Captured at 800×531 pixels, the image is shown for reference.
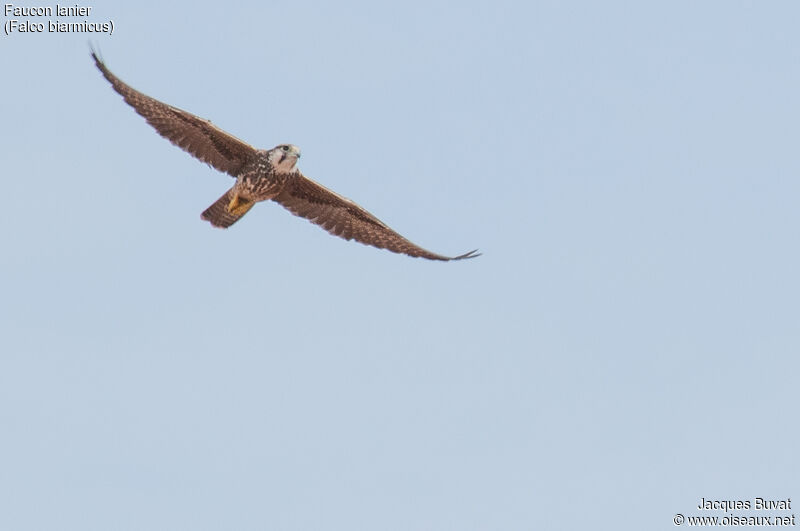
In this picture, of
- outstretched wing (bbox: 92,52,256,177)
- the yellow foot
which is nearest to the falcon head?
outstretched wing (bbox: 92,52,256,177)

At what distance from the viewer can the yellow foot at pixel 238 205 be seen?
23.8 metres

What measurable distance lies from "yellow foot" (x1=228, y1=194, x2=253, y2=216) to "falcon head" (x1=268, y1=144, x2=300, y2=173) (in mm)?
813

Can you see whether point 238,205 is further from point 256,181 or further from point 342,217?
point 342,217

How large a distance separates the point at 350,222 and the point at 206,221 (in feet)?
8.13

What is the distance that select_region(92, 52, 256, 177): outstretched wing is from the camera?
2300cm

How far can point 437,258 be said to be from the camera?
24.4m

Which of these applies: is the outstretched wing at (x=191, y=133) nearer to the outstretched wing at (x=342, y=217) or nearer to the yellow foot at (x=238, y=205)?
the yellow foot at (x=238, y=205)

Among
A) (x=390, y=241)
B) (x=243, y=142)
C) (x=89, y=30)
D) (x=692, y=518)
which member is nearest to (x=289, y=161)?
(x=243, y=142)

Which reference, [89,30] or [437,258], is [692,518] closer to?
[437,258]

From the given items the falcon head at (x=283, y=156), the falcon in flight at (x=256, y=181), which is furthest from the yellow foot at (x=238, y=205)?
the falcon head at (x=283, y=156)

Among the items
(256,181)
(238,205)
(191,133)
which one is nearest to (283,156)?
(256,181)

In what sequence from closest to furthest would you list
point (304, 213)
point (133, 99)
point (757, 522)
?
point (757, 522) → point (133, 99) → point (304, 213)

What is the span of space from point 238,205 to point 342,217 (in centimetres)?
192

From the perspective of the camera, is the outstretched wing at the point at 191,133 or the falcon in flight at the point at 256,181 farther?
the falcon in flight at the point at 256,181
